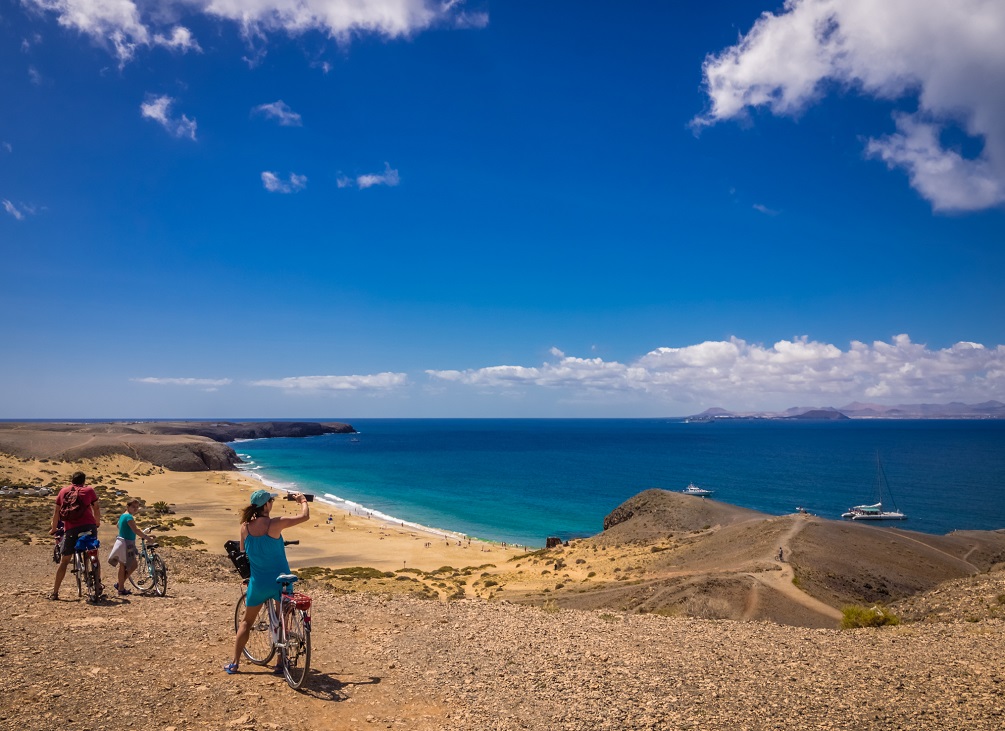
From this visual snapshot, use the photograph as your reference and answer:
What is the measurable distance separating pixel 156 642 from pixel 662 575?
2552cm

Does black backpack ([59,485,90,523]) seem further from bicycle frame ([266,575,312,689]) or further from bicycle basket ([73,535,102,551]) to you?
bicycle frame ([266,575,312,689])

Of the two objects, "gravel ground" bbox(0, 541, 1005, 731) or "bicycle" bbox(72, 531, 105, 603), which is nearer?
"gravel ground" bbox(0, 541, 1005, 731)

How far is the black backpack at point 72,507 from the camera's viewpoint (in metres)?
11.4

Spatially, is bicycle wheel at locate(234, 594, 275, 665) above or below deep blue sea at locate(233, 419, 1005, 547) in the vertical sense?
Result: above

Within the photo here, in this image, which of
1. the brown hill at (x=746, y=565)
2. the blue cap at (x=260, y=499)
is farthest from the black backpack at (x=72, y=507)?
the brown hill at (x=746, y=565)

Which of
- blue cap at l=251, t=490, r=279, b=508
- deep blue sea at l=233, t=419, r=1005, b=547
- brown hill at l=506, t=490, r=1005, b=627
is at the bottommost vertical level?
deep blue sea at l=233, t=419, r=1005, b=547

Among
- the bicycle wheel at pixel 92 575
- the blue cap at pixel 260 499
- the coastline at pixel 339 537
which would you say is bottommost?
the coastline at pixel 339 537

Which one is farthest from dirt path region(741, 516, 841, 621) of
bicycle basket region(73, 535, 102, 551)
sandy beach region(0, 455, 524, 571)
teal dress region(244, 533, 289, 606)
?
sandy beach region(0, 455, 524, 571)

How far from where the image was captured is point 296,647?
7.71 metres

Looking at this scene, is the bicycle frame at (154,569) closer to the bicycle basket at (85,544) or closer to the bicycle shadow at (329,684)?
the bicycle basket at (85,544)

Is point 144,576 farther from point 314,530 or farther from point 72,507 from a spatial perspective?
point 314,530

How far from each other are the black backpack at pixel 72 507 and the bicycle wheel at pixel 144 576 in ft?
5.22

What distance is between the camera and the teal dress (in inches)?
293

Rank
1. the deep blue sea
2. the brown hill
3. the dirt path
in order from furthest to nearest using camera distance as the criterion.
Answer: the deep blue sea → the brown hill → the dirt path
